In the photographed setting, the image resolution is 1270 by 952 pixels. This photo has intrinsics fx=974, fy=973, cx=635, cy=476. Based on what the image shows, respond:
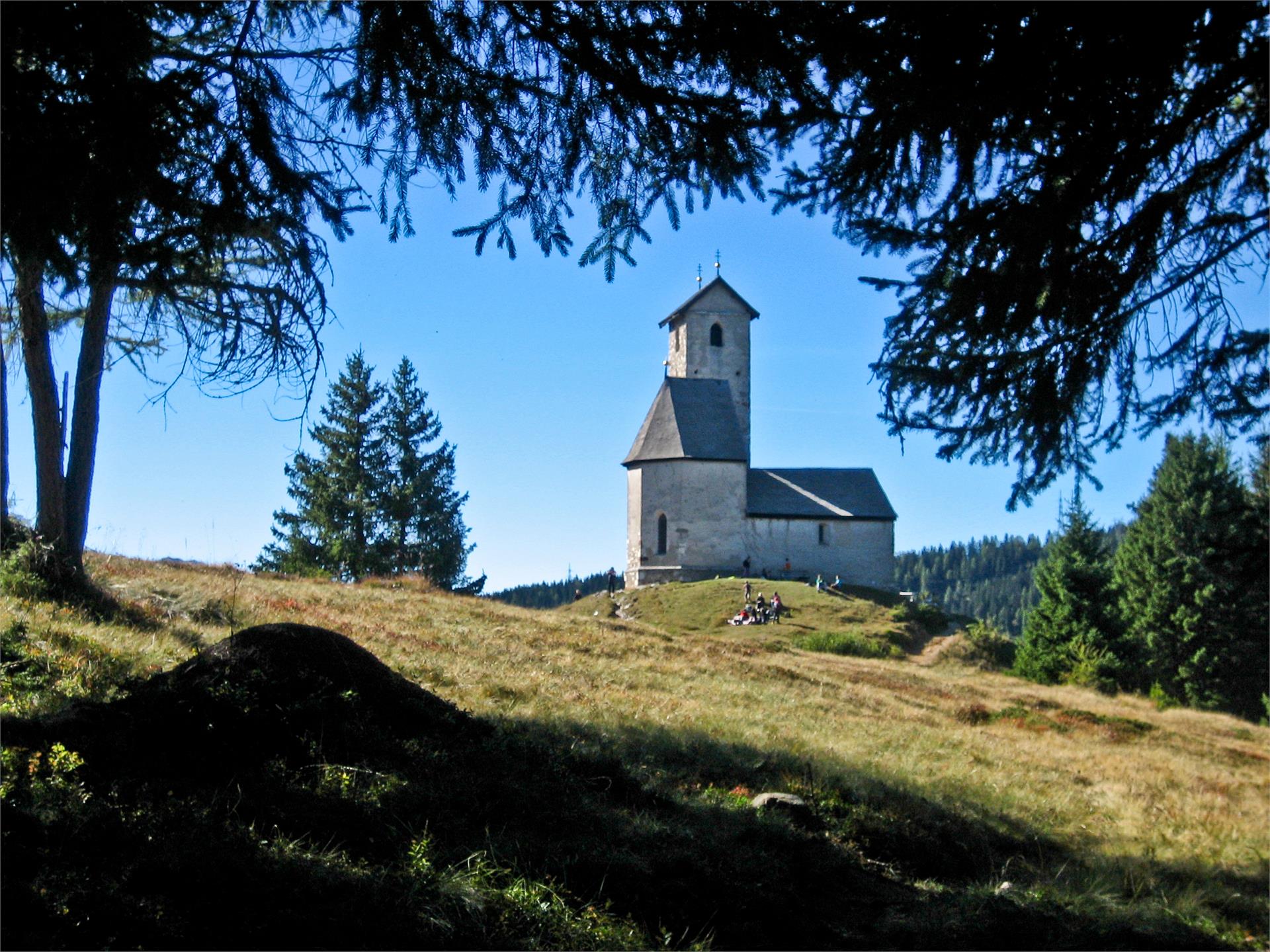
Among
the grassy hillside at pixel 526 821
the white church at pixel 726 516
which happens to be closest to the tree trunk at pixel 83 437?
the grassy hillside at pixel 526 821

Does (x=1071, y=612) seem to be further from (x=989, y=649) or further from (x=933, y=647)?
(x=933, y=647)

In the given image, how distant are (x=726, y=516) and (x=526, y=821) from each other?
44251 millimetres

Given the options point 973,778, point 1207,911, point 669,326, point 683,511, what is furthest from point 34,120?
point 669,326

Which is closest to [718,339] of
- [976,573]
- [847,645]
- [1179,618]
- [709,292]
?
[709,292]

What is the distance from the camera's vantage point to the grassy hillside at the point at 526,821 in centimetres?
367

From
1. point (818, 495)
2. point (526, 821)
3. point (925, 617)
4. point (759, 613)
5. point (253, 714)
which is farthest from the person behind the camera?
point (818, 495)

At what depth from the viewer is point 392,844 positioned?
171 inches

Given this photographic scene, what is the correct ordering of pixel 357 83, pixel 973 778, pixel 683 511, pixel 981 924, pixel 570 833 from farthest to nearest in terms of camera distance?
pixel 683 511 → pixel 973 778 → pixel 357 83 → pixel 570 833 → pixel 981 924

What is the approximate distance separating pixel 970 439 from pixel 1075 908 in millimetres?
2632

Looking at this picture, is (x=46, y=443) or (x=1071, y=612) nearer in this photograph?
(x=46, y=443)

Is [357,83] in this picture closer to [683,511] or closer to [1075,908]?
[1075,908]

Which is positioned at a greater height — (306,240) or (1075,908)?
(306,240)

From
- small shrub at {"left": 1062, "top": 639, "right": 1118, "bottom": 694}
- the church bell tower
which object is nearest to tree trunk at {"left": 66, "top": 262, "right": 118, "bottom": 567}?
small shrub at {"left": 1062, "top": 639, "right": 1118, "bottom": 694}

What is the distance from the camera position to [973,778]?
375 inches
